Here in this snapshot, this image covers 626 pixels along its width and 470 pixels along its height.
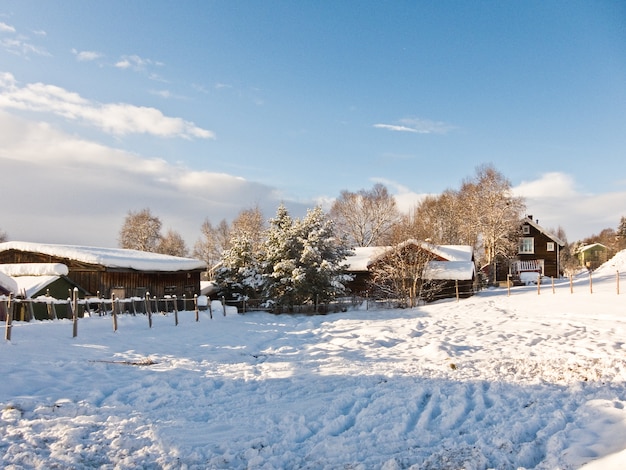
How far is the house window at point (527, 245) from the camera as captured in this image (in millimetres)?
53594

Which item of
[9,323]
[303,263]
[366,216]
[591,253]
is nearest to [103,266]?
[303,263]

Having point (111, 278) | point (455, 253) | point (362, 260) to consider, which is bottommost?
point (111, 278)

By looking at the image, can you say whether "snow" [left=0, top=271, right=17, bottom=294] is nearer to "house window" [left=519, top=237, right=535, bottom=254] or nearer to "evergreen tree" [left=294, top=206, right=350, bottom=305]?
"evergreen tree" [left=294, top=206, right=350, bottom=305]

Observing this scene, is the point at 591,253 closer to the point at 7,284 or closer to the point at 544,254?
the point at 544,254

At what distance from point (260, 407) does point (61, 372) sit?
167 inches

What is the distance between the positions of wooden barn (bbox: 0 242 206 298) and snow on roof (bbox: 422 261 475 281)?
1691 cm

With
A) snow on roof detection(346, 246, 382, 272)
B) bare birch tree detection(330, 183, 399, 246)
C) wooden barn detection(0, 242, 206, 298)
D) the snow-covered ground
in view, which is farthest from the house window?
the snow-covered ground

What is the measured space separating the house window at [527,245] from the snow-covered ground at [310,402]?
41878 millimetres

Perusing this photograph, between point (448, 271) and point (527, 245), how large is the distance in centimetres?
2578

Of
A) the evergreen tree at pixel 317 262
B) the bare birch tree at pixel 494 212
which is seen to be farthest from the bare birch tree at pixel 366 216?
the evergreen tree at pixel 317 262

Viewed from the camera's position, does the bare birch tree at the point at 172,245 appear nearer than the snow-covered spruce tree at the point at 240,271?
No

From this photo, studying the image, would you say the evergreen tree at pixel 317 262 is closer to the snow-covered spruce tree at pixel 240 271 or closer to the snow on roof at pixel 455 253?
the snow-covered spruce tree at pixel 240 271

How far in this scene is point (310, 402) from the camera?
7.75 m

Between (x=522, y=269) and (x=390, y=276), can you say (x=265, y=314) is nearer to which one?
(x=390, y=276)
